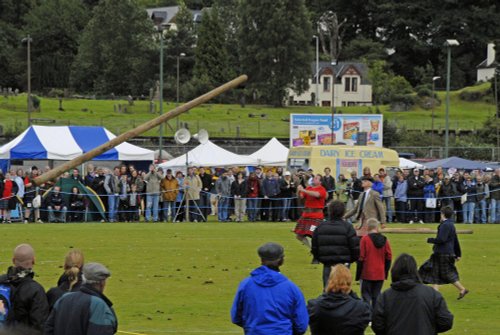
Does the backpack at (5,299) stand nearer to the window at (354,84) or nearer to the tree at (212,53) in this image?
the tree at (212,53)

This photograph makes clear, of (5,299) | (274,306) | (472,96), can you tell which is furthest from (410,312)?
(472,96)

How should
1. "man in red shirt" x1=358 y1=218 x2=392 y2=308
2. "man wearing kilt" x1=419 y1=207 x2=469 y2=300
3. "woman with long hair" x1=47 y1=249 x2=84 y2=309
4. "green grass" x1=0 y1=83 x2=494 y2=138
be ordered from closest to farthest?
"woman with long hair" x1=47 y1=249 x2=84 y2=309 < "man in red shirt" x1=358 y1=218 x2=392 y2=308 < "man wearing kilt" x1=419 y1=207 x2=469 y2=300 < "green grass" x1=0 y1=83 x2=494 y2=138

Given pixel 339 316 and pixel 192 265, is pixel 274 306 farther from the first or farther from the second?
pixel 192 265

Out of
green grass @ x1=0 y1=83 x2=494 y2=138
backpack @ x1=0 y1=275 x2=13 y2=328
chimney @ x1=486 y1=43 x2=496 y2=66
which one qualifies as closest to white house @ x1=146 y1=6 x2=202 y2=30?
green grass @ x1=0 y1=83 x2=494 y2=138

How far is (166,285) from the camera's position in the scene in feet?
53.6

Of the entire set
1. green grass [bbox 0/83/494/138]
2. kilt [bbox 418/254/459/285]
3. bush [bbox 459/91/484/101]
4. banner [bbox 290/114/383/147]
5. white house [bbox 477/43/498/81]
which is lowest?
kilt [bbox 418/254/459/285]

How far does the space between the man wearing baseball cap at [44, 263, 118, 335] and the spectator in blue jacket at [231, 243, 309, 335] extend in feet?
3.99

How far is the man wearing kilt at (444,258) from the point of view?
582 inches

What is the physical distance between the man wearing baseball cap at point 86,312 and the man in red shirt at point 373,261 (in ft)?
17.7

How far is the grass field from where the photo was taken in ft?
43.8

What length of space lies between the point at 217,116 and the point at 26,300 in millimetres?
79234

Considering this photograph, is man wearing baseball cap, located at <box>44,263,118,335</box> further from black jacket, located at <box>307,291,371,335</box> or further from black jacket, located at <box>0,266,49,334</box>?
black jacket, located at <box>307,291,371,335</box>

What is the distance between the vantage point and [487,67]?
10788 cm

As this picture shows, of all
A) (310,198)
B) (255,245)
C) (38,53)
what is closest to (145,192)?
(255,245)
